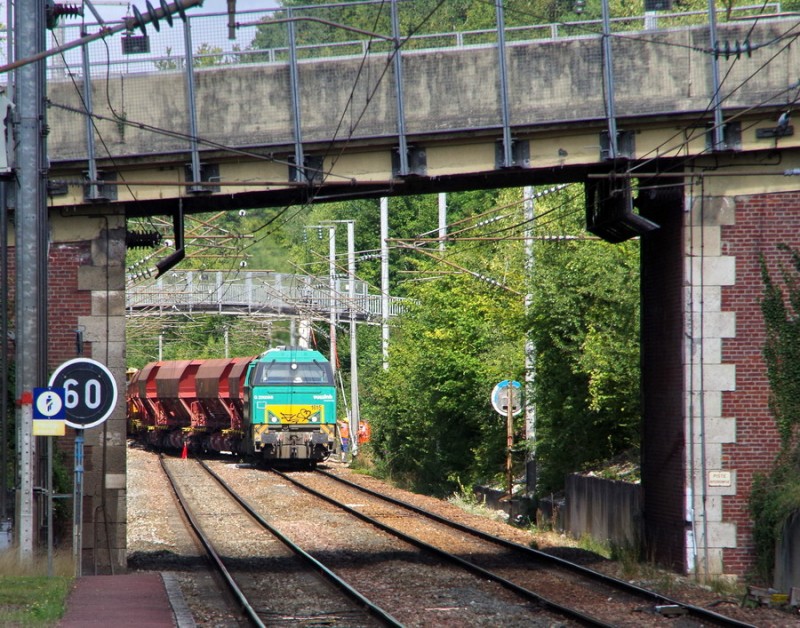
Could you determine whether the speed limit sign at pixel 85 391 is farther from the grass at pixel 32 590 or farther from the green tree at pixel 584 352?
the green tree at pixel 584 352

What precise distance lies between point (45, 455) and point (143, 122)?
4.42m

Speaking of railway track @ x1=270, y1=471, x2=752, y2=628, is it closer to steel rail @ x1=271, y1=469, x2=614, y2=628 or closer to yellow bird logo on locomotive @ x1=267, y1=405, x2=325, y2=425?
steel rail @ x1=271, y1=469, x2=614, y2=628

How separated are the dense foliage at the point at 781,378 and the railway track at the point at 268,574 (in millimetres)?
5197

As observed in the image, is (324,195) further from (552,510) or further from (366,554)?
(552,510)

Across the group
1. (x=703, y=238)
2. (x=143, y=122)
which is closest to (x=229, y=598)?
(x=143, y=122)

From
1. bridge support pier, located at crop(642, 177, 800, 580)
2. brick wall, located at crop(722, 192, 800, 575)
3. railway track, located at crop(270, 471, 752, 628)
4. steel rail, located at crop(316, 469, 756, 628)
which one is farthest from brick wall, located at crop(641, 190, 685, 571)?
railway track, located at crop(270, 471, 752, 628)

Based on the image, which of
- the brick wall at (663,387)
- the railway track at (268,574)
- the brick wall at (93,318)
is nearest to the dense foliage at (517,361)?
the brick wall at (663,387)

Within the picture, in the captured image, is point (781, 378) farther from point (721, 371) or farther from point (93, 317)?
point (93, 317)

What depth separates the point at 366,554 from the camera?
61.8ft

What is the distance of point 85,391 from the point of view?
13.7m

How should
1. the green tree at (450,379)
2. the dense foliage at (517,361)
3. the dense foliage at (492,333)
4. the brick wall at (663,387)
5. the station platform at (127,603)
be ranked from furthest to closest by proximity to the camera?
1. the green tree at (450,379)
2. the dense foliage at (517,361)
3. the dense foliage at (492,333)
4. the brick wall at (663,387)
5. the station platform at (127,603)

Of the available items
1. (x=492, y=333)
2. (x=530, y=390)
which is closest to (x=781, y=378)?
(x=530, y=390)

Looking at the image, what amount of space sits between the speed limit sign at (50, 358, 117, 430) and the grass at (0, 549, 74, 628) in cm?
176

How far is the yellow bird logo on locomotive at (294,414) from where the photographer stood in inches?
1441
